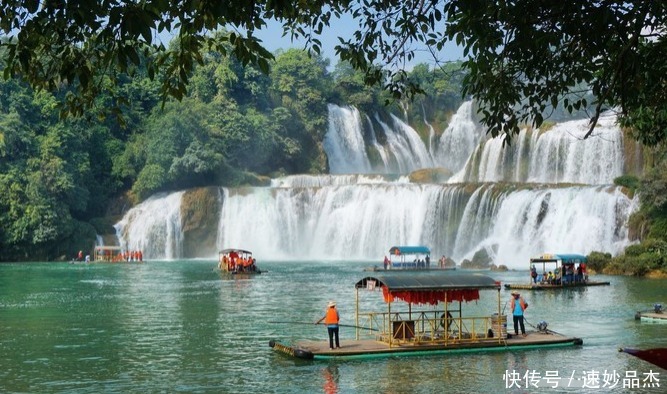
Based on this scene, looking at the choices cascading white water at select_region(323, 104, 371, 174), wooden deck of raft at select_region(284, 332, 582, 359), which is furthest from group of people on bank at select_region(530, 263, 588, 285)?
cascading white water at select_region(323, 104, 371, 174)

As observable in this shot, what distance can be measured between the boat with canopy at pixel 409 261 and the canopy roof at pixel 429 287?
30.3 metres

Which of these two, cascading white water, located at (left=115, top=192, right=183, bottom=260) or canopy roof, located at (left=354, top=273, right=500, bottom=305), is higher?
cascading white water, located at (left=115, top=192, right=183, bottom=260)

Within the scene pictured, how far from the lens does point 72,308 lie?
1283 inches

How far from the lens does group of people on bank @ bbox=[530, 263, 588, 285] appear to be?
39875mm

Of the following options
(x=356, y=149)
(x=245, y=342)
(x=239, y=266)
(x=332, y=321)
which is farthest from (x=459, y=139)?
(x=332, y=321)

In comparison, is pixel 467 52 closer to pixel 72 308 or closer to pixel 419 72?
pixel 72 308

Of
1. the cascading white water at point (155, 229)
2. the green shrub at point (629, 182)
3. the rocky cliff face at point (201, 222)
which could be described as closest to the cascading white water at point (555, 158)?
the green shrub at point (629, 182)

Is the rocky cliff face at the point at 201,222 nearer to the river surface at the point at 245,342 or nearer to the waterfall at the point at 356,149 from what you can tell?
the waterfall at the point at 356,149

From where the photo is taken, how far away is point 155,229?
71.3 meters

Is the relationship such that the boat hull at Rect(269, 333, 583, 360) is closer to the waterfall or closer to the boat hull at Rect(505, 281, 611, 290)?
the boat hull at Rect(505, 281, 611, 290)

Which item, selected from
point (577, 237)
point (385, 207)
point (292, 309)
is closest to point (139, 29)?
point (292, 309)

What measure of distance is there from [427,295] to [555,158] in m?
45.0

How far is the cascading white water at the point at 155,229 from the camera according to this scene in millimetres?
70750

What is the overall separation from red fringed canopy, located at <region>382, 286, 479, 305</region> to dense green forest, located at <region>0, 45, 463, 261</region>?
4795cm
